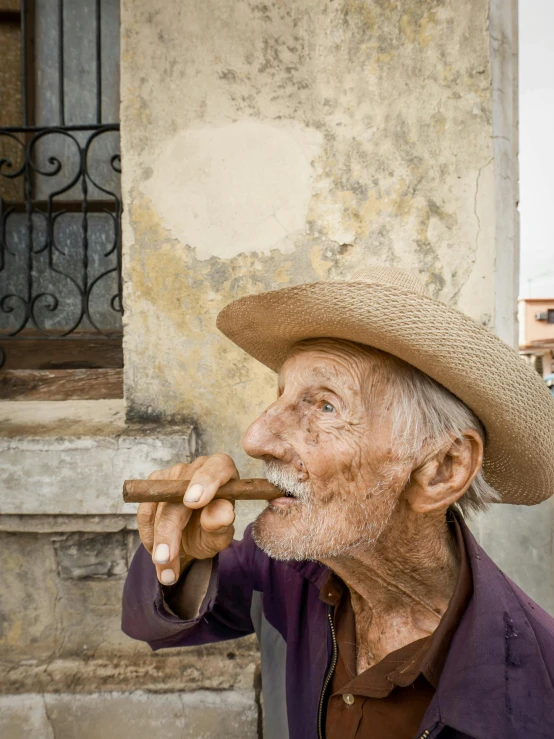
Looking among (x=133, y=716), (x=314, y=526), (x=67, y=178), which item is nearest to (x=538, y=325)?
(x=67, y=178)

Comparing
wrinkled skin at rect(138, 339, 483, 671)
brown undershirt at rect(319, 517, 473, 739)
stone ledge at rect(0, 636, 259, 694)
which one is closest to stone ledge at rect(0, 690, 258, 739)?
stone ledge at rect(0, 636, 259, 694)

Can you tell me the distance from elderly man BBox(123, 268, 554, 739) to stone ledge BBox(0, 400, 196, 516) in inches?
20.6

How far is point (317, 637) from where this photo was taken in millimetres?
1513

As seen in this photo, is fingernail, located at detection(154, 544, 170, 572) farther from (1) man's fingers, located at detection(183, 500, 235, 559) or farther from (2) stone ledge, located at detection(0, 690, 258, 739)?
(2) stone ledge, located at detection(0, 690, 258, 739)

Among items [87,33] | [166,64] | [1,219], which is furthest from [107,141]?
[166,64]

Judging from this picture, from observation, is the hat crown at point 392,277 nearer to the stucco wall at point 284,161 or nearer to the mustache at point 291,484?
the mustache at point 291,484

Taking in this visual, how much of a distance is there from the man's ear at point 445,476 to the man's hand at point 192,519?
1.41ft

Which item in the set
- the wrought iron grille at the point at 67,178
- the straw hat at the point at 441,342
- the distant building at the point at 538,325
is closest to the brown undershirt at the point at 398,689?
the straw hat at the point at 441,342

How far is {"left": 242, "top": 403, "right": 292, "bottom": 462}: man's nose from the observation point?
1271 mm

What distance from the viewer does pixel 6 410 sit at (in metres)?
2.34

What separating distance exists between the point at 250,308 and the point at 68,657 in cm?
163

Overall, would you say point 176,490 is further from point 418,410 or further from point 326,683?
point 326,683

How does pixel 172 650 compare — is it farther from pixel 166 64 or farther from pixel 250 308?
pixel 166 64

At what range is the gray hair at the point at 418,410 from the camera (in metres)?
1.28
